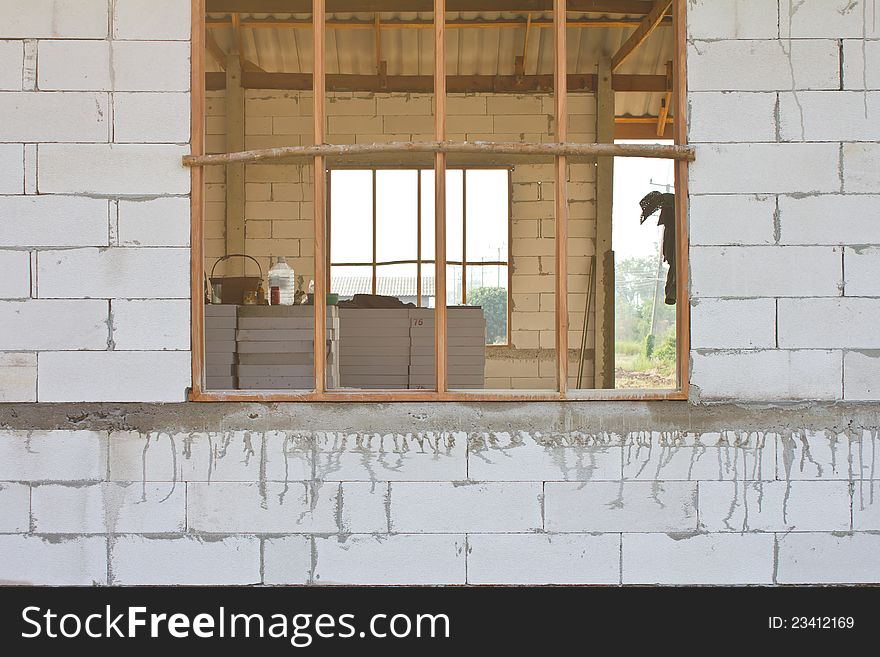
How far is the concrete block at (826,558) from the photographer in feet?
12.8

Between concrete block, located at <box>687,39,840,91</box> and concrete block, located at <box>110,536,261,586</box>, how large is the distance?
2788mm

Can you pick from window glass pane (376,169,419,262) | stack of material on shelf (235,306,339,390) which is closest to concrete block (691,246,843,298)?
stack of material on shelf (235,306,339,390)

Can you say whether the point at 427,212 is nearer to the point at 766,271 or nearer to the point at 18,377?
the point at 766,271

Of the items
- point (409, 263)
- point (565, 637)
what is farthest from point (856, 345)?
point (409, 263)

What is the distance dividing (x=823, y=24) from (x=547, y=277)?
5.73 meters

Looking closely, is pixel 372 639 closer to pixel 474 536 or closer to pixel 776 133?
pixel 474 536

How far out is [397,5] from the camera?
26.7ft

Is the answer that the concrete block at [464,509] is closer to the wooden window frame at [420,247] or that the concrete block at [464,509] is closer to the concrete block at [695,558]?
the concrete block at [695,558]

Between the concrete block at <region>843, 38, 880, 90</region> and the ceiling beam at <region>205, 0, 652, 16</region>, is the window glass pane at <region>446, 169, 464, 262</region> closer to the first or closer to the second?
the ceiling beam at <region>205, 0, 652, 16</region>

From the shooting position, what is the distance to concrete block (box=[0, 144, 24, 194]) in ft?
12.9

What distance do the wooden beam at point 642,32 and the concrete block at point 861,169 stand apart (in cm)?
406

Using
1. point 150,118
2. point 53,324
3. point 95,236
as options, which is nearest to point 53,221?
point 95,236

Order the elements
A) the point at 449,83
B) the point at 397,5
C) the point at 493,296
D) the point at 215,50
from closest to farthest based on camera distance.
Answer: the point at 397,5, the point at 215,50, the point at 449,83, the point at 493,296

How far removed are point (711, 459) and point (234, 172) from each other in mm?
6731
